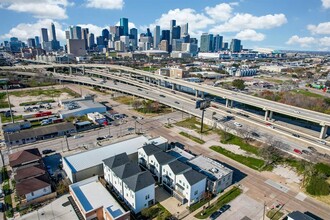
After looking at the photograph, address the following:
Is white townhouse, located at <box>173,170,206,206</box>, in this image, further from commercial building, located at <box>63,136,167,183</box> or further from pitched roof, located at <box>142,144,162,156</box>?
commercial building, located at <box>63,136,167,183</box>

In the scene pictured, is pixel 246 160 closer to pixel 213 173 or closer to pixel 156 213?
pixel 213 173

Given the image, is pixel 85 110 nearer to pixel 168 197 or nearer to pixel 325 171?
pixel 168 197

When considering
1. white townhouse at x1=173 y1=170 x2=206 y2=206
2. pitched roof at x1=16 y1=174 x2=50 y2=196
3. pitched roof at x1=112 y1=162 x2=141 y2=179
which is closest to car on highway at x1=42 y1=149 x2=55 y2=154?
pitched roof at x1=16 y1=174 x2=50 y2=196

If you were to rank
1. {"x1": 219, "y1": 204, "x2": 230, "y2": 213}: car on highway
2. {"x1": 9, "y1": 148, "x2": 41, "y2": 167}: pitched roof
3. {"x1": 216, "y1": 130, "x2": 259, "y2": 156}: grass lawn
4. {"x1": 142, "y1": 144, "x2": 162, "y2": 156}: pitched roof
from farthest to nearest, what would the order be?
1. {"x1": 216, "y1": 130, "x2": 259, "y2": 156}: grass lawn
2. {"x1": 142, "y1": 144, "x2": 162, "y2": 156}: pitched roof
3. {"x1": 9, "y1": 148, "x2": 41, "y2": 167}: pitched roof
4. {"x1": 219, "y1": 204, "x2": 230, "y2": 213}: car on highway

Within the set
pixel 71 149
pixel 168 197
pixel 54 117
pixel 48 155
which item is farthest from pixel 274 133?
pixel 54 117

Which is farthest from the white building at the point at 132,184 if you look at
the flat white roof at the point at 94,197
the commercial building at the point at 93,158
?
the commercial building at the point at 93,158

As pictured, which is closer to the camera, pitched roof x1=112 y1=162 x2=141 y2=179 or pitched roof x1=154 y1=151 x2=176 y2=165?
pitched roof x1=112 y1=162 x2=141 y2=179

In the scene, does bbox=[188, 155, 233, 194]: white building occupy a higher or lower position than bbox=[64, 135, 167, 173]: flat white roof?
lower

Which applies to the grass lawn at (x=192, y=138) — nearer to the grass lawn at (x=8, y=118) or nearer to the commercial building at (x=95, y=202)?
the commercial building at (x=95, y=202)
